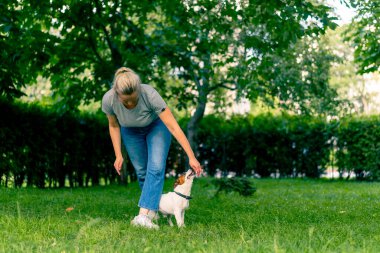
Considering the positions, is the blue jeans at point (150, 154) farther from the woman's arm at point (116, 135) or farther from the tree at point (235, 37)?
the tree at point (235, 37)

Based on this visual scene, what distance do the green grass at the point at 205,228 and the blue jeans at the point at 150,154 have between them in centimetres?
36

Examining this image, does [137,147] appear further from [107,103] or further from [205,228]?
[205,228]

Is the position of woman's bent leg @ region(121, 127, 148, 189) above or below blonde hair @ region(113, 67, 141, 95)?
below

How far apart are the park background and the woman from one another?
0.41 m

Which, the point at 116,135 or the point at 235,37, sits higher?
the point at 235,37

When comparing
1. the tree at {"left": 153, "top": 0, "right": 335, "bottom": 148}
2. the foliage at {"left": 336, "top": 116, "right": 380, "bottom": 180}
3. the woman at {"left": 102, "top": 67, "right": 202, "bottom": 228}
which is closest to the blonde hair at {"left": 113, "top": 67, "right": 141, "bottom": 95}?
the woman at {"left": 102, "top": 67, "right": 202, "bottom": 228}

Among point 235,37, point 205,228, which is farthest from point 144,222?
point 235,37

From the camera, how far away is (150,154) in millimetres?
6613

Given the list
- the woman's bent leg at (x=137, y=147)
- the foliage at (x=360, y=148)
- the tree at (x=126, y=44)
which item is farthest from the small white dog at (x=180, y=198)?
the foliage at (x=360, y=148)

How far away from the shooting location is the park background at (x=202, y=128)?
6157 millimetres

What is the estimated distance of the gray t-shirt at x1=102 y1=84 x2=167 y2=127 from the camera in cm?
633

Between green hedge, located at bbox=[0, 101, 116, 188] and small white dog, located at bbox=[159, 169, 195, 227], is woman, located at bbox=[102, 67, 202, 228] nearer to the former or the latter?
small white dog, located at bbox=[159, 169, 195, 227]

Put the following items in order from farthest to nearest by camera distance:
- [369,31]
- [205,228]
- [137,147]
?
[369,31] → [137,147] → [205,228]

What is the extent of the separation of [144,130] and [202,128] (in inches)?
590
